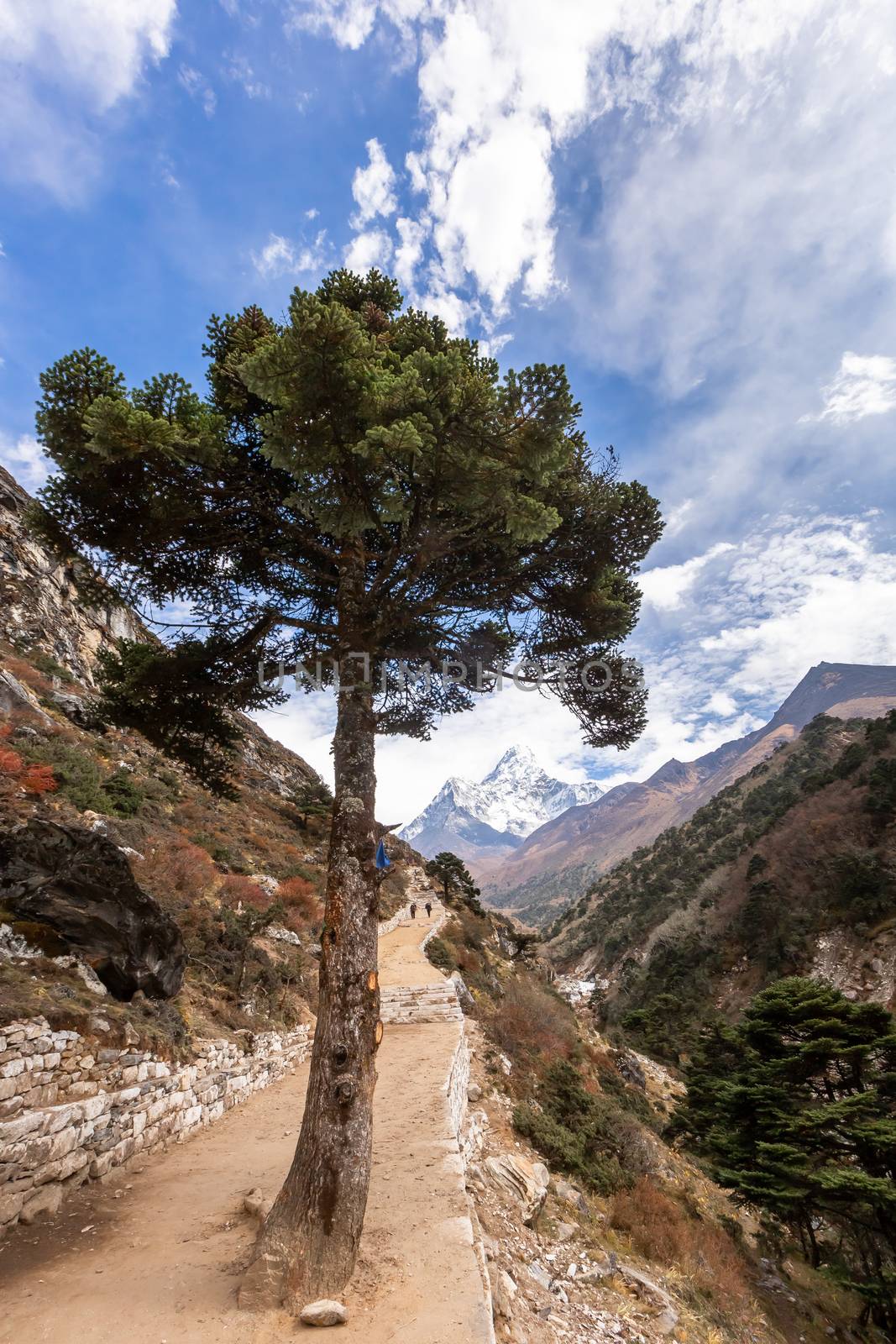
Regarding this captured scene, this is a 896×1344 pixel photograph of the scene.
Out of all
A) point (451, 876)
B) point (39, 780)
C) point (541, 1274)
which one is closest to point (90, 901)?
point (39, 780)

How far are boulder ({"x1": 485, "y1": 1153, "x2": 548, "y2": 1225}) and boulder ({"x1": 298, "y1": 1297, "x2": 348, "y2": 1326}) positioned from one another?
12.9 ft

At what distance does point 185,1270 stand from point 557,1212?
5.30m

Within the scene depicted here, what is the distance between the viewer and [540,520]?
5.70 meters

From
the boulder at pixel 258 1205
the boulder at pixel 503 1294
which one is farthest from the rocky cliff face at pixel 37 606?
the boulder at pixel 503 1294

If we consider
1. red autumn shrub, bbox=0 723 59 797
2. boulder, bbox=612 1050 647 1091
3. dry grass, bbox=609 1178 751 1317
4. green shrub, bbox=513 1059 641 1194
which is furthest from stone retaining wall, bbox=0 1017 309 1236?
boulder, bbox=612 1050 647 1091

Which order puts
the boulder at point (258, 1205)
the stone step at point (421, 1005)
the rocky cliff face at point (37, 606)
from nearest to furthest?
the boulder at point (258, 1205), the stone step at point (421, 1005), the rocky cliff face at point (37, 606)

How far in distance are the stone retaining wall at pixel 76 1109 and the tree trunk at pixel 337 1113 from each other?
100 inches

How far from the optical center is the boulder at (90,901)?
7.60m

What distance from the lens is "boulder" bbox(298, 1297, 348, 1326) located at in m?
3.39

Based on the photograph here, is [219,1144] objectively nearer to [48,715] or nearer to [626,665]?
[626,665]

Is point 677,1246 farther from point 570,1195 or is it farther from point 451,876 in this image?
point 451,876

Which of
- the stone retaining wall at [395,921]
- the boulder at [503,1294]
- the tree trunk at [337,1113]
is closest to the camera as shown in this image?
the tree trunk at [337,1113]

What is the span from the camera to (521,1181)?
7059 millimetres

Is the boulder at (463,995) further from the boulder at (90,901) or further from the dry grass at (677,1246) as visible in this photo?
the boulder at (90,901)
